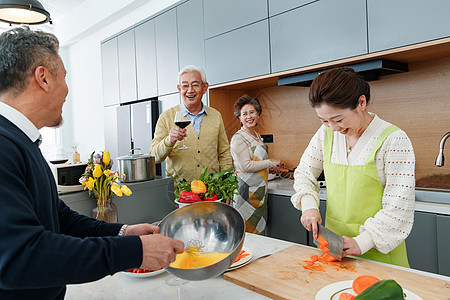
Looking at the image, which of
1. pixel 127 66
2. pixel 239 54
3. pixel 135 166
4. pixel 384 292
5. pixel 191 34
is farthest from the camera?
pixel 127 66

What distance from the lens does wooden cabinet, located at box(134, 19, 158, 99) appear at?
12.9 ft

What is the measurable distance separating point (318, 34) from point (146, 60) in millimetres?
2331

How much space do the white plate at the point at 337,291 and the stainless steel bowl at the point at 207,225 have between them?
0.87ft

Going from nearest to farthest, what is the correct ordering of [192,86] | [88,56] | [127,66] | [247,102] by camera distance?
[192,86], [247,102], [127,66], [88,56]

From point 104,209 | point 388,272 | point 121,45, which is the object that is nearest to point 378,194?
point 388,272

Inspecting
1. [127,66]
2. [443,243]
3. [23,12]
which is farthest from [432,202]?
[127,66]

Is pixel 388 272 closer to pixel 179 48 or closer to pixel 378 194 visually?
pixel 378 194

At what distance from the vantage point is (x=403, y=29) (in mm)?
1978

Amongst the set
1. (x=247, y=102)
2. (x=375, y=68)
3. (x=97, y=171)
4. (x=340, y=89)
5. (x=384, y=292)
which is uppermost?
(x=375, y=68)

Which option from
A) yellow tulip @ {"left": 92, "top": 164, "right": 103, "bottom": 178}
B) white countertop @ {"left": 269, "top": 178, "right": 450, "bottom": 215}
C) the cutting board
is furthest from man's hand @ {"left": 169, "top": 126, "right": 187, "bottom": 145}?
the cutting board

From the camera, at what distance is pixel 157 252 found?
757 mm

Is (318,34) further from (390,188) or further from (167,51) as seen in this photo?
(167,51)

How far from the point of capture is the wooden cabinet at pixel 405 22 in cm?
184

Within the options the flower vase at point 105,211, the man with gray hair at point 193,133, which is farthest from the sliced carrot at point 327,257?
the man with gray hair at point 193,133
